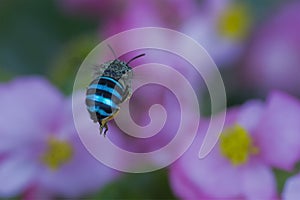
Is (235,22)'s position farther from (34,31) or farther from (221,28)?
(34,31)

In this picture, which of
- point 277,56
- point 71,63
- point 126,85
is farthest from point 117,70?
point 277,56

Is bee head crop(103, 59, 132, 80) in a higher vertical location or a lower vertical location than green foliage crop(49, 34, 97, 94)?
lower

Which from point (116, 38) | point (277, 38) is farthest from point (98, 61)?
point (277, 38)

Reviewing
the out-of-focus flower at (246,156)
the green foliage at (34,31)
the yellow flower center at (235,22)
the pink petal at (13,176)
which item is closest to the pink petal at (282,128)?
the out-of-focus flower at (246,156)

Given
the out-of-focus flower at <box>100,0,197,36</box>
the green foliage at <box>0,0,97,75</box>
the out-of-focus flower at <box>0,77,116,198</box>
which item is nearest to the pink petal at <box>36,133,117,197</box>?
the out-of-focus flower at <box>0,77,116,198</box>

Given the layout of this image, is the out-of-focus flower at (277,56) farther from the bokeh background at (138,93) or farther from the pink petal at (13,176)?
the pink petal at (13,176)

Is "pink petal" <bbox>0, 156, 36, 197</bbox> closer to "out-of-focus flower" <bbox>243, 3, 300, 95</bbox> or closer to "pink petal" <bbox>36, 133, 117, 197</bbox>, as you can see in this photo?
"pink petal" <bbox>36, 133, 117, 197</bbox>

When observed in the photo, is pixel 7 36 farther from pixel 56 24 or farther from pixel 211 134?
pixel 211 134

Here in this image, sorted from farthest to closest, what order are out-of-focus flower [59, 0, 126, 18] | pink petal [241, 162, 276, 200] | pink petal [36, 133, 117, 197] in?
out-of-focus flower [59, 0, 126, 18]
pink petal [36, 133, 117, 197]
pink petal [241, 162, 276, 200]
